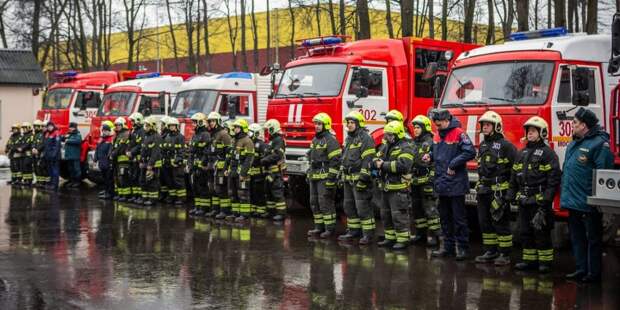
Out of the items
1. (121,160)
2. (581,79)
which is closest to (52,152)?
(121,160)

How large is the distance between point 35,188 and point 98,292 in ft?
48.9

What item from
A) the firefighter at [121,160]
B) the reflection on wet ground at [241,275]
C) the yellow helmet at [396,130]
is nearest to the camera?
the reflection on wet ground at [241,275]

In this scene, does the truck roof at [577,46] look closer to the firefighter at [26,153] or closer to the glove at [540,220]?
the glove at [540,220]

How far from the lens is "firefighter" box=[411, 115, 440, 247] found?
39.6ft

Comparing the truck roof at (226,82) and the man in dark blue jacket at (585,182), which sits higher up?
the truck roof at (226,82)

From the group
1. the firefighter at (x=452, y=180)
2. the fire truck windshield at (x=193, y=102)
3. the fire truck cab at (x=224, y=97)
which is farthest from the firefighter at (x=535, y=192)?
the fire truck windshield at (x=193, y=102)

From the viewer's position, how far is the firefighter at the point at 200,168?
53.1 ft

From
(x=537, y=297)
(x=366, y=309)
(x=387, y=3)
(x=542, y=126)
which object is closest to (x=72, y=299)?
(x=366, y=309)

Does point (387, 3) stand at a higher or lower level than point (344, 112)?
higher

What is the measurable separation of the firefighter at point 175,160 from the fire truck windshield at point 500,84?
270 inches

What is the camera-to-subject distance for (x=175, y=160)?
17.6 meters

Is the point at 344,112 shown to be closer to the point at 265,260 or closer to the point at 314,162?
the point at 314,162

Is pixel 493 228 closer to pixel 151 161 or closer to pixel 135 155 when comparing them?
pixel 151 161

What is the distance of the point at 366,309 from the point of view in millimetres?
8133
